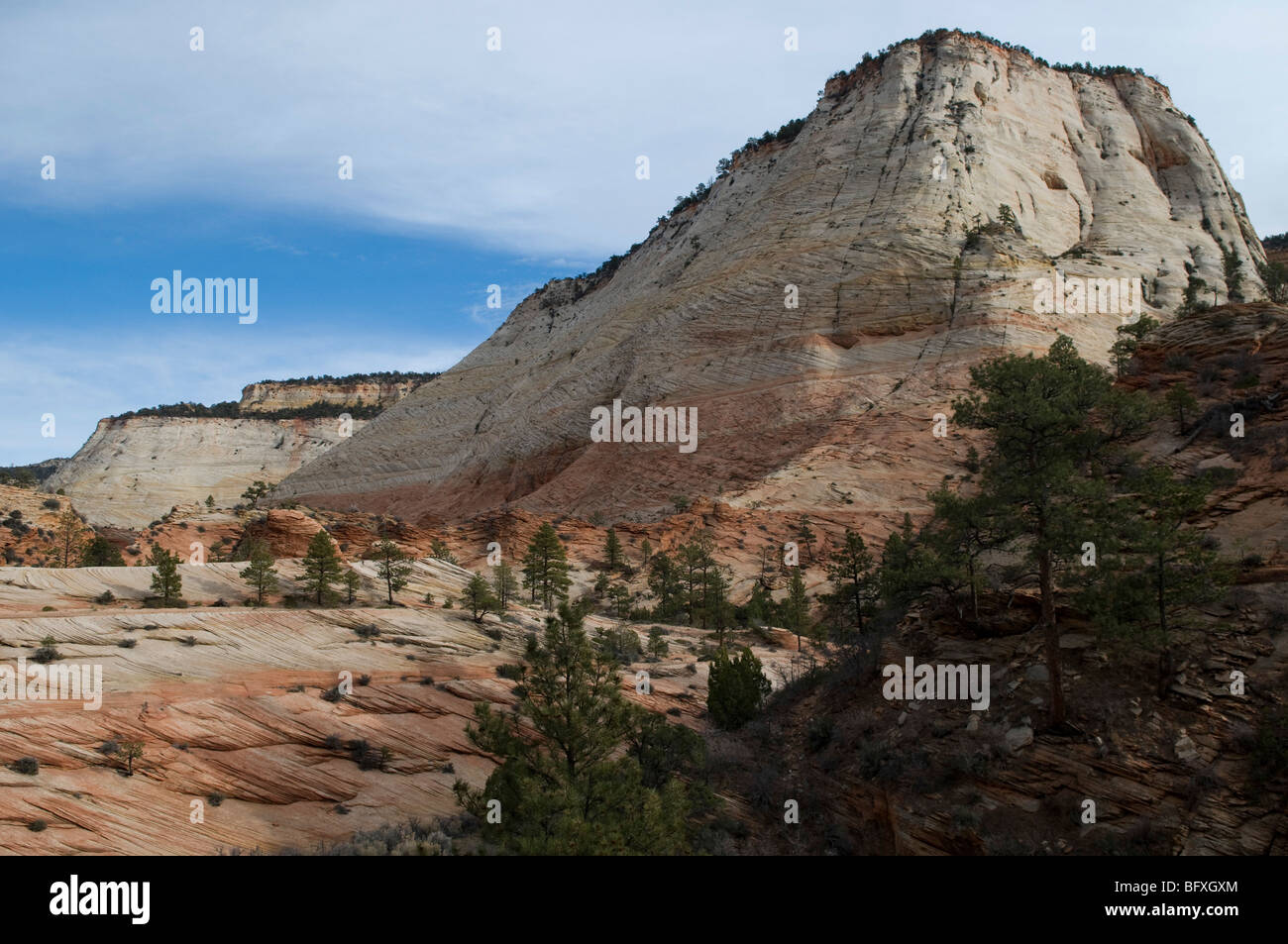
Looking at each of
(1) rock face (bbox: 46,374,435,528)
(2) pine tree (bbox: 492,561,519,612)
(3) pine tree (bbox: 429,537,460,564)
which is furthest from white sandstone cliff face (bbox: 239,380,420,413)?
(2) pine tree (bbox: 492,561,519,612)

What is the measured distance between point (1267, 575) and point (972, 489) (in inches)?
939

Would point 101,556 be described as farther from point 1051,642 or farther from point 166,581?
point 1051,642

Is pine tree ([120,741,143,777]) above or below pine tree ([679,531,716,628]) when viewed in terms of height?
below

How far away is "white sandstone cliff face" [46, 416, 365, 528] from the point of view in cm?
9469

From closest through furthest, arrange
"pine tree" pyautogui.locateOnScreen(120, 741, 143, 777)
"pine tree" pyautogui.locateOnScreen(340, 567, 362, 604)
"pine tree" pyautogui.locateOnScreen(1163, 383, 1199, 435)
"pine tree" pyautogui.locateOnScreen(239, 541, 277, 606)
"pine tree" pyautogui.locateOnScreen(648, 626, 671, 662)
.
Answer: "pine tree" pyautogui.locateOnScreen(120, 741, 143, 777)
"pine tree" pyautogui.locateOnScreen(1163, 383, 1199, 435)
"pine tree" pyautogui.locateOnScreen(239, 541, 277, 606)
"pine tree" pyautogui.locateOnScreen(340, 567, 362, 604)
"pine tree" pyautogui.locateOnScreen(648, 626, 671, 662)

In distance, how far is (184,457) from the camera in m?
105

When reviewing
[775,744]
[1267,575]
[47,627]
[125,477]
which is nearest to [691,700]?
[775,744]

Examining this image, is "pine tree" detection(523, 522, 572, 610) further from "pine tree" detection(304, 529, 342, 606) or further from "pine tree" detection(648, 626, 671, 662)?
"pine tree" detection(304, 529, 342, 606)

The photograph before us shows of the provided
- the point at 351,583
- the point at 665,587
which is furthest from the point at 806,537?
the point at 351,583

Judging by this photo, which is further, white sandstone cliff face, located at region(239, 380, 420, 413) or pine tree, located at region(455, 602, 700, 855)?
white sandstone cliff face, located at region(239, 380, 420, 413)

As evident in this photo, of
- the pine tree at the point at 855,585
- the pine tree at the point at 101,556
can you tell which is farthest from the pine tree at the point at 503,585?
the pine tree at the point at 101,556

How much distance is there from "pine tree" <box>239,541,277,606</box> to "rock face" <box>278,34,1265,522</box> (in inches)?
891

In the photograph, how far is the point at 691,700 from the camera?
24156mm

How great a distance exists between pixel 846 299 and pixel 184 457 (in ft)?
293
